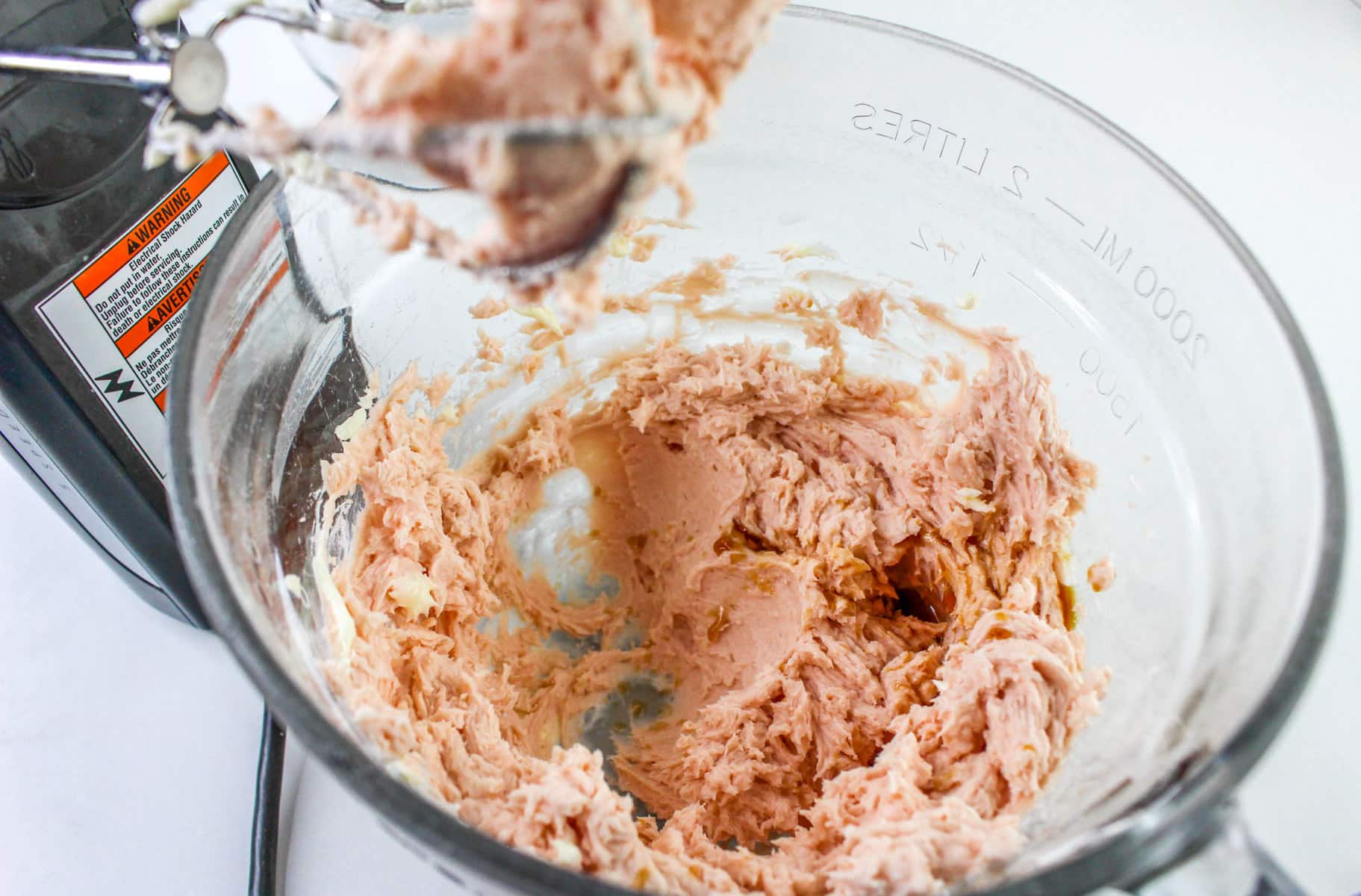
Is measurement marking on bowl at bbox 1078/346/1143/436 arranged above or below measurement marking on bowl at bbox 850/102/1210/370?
below

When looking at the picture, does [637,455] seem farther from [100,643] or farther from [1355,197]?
[1355,197]

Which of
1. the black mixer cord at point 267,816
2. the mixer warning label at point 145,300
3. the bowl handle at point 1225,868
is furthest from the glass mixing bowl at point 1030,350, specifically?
the black mixer cord at point 267,816

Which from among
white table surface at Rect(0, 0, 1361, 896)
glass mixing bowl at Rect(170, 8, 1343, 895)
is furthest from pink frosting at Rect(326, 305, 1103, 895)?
white table surface at Rect(0, 0, 1361, 896)

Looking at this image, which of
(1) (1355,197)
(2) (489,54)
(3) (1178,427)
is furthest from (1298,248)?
(2) (489,54)

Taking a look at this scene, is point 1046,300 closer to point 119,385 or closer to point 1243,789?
point 1243,789

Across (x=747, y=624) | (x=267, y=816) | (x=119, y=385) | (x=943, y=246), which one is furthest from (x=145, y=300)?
(x=943, y=246)

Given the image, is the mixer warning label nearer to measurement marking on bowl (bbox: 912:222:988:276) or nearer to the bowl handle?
measurement marking on bowl (bbox: 912:222:988:276)

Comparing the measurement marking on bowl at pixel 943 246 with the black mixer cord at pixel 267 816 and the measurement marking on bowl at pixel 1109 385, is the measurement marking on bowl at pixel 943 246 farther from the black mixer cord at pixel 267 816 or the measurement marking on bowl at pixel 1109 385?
the black mixer cord at pixel 267 816
